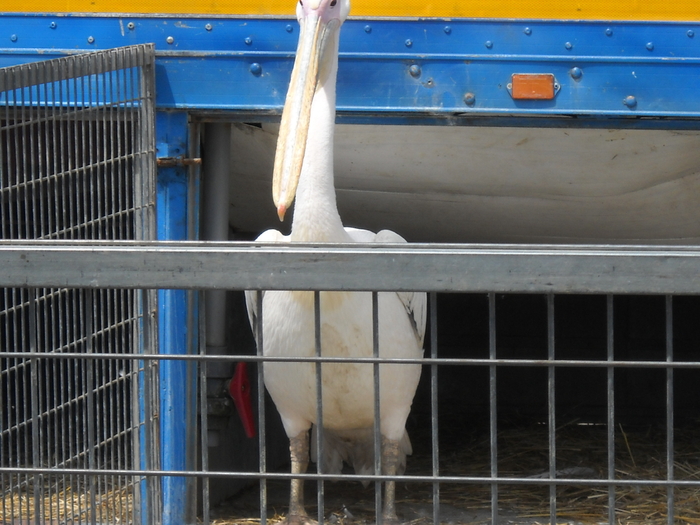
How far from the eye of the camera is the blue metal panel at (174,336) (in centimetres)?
296

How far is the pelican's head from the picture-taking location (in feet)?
7.84

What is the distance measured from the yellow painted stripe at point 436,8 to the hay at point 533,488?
161 centimetres

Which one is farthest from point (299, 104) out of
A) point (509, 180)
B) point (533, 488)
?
point (533, 488)

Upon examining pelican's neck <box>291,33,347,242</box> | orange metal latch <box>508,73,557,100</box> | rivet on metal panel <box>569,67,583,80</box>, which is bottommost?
pelican's neck <box>291,33,347,242</box>

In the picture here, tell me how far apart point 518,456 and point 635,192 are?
136cm

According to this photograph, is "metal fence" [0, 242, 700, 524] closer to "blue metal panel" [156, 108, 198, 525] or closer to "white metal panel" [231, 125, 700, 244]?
"blue metal panel" [156, 108, 198, 525]

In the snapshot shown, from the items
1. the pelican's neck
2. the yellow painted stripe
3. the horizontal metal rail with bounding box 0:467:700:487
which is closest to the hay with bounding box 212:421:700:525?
the pelican's neck

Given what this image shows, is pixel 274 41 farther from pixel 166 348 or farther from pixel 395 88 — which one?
pixel 166 348

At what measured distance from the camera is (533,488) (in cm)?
361

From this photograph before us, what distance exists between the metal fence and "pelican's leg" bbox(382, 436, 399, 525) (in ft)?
0.76

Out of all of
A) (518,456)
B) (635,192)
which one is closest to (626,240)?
→ (635,192)

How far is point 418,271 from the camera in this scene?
1296 mm

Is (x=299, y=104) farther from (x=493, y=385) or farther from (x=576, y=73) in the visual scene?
(x=493, y=385)

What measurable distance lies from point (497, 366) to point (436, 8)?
48.9 inches
